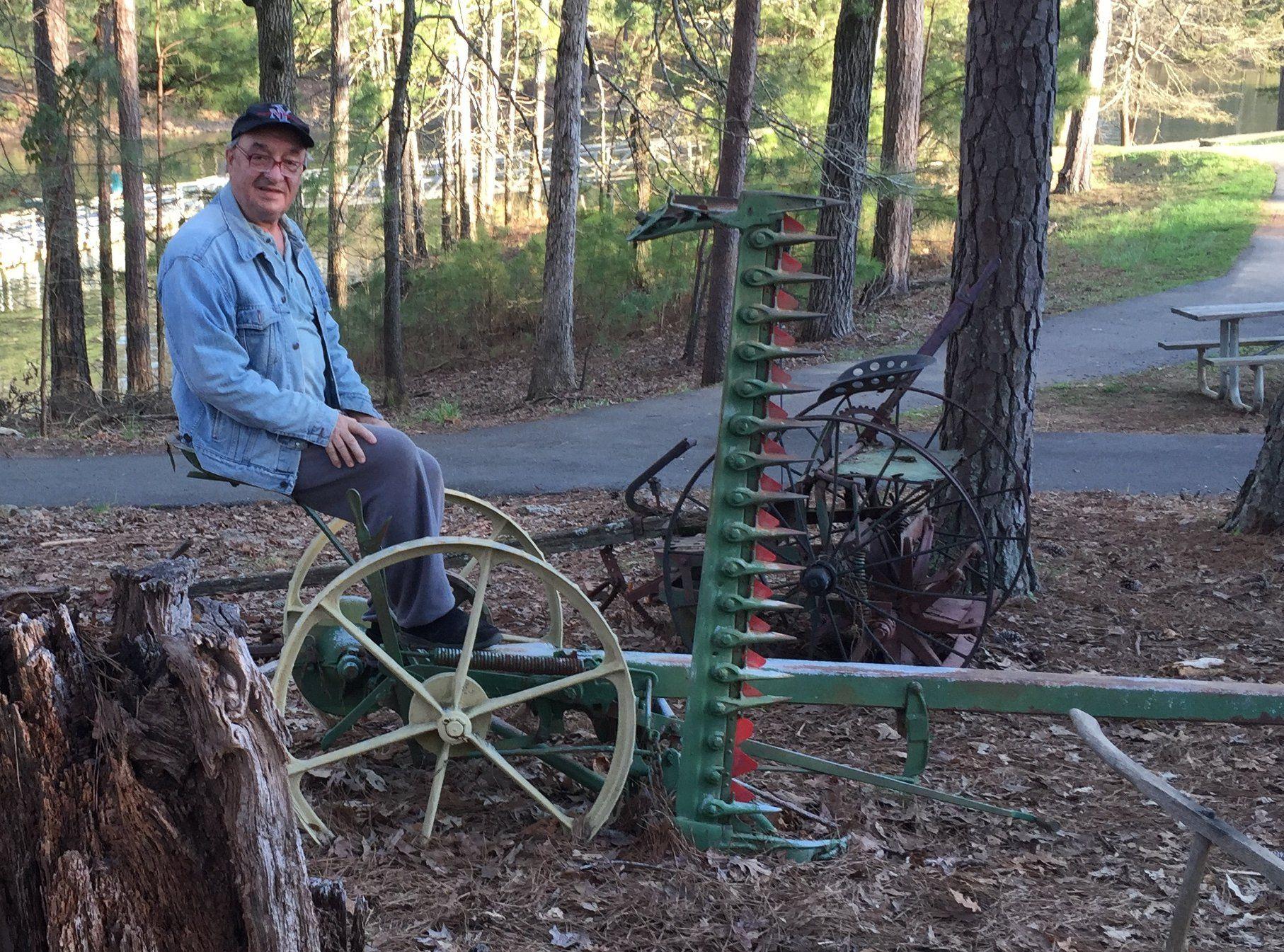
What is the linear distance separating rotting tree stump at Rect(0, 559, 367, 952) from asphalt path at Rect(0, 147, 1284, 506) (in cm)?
674

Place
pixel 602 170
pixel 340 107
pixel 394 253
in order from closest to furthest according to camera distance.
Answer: pixel 394 253 → pixel 602 170 → pixel 340 107

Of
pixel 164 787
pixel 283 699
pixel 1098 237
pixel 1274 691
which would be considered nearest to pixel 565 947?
pixel 283 699

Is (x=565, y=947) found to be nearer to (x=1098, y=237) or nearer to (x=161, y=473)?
(x=161, y=473)

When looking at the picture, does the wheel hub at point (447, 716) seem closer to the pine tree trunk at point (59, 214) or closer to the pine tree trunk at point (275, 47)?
the pine tree trunk at point (275, 47)

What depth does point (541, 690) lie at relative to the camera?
11.5 ft

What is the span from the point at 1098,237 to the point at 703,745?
21.4m

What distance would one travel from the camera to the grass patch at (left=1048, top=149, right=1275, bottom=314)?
62.6 feet

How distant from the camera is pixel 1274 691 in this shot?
3.56 metres

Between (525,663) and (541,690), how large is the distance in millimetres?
162

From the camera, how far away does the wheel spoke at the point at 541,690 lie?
346 cm

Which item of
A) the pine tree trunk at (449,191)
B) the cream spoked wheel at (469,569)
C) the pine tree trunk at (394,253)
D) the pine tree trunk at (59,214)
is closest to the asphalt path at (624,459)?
the pine tree trunk at (394,253)

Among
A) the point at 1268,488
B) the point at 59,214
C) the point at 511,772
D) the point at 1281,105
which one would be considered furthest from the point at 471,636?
the point at 1281,105

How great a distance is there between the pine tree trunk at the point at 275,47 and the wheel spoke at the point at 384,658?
790cm

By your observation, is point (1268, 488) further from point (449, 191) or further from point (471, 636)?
point (449, 191)
